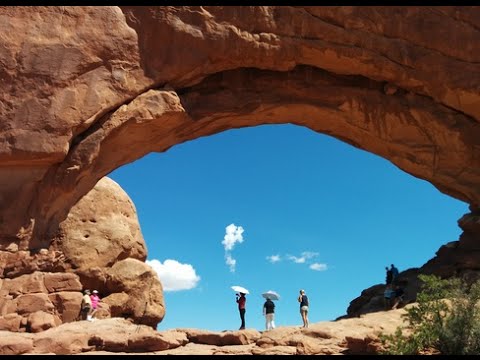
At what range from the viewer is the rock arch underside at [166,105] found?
46.4 ft

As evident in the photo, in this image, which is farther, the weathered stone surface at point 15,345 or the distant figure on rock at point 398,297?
the distant figure on rock at point 398,297

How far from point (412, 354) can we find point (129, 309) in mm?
8662

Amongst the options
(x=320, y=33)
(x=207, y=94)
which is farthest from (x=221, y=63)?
(x=320, y=33)

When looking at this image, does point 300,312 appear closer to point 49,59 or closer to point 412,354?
point 412,354

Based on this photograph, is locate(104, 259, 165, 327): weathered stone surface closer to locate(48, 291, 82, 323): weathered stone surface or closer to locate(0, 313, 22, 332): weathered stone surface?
locate(48, 291, 82, 323): weathered stone surface

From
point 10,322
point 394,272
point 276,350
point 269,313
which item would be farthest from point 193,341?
point 394,272

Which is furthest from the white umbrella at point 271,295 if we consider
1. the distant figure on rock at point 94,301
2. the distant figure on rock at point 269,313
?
the distant figure on rock at point 94,301

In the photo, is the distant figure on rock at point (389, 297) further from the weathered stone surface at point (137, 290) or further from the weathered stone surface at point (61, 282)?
the weathered stone surface at point (61, 282)

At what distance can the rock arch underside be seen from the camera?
1416 cm

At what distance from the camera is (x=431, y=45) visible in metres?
16.8

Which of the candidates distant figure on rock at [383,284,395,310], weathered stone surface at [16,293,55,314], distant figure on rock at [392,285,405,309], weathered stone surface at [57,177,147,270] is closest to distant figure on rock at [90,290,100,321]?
weathered stone surface at [57,177,147,270]

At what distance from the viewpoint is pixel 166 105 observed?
15.3 m

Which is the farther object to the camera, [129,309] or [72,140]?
[129,309]
